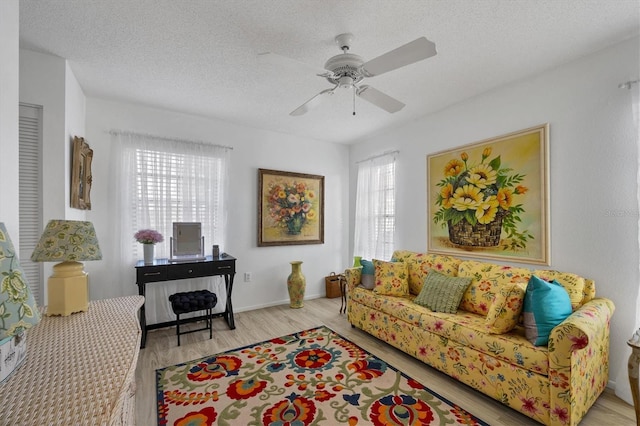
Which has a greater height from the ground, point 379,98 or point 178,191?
point 379,98

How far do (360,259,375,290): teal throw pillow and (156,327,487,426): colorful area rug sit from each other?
2.41 ft

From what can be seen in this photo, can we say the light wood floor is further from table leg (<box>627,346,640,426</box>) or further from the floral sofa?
table leg (<box>627,346,640,426</box>)

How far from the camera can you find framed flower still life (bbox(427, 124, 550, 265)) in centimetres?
255

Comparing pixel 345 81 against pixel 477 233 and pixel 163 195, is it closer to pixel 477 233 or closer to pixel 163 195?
pixel 477 233

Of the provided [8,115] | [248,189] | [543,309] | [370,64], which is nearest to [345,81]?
[370,64]

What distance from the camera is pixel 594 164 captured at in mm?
2248

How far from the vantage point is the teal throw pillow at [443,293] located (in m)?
2.60

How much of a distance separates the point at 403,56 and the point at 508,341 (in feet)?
6.54

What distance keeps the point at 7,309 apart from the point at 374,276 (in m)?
3.00

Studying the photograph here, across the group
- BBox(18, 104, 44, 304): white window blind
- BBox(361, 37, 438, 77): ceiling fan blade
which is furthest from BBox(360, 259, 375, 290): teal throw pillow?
BBox(18, 104, 44, 304): white window blind

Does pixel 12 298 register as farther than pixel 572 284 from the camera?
No

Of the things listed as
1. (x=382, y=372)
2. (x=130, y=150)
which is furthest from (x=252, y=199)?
(x=382, y=372)

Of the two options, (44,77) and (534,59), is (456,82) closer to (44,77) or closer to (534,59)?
(534,59)

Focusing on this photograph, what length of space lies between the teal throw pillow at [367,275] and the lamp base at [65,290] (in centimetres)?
258
